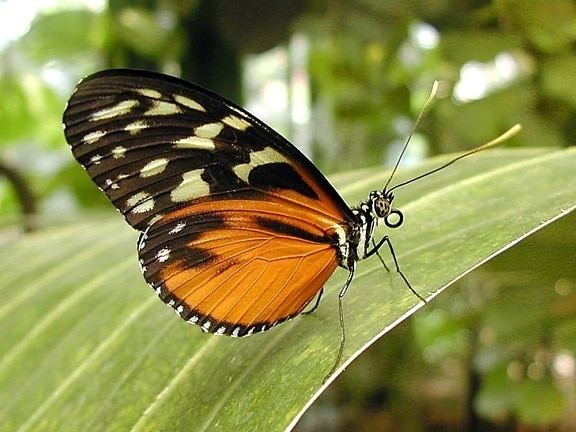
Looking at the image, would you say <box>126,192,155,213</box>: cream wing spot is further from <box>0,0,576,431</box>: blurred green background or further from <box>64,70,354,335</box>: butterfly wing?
<box>0,0,576,431</box>: blurred green background

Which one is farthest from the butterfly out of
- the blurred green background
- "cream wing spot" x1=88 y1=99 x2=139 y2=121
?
the blurred green background

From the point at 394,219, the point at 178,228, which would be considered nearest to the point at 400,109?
the point at 394,219

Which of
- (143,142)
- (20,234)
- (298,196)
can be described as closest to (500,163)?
(298,196)

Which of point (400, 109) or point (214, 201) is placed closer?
point (214, 201)

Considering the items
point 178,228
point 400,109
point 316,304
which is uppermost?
point 178,228

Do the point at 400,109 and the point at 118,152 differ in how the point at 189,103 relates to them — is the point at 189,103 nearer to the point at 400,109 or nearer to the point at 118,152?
the point at 118,152

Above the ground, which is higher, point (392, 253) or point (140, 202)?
point (140, 202)

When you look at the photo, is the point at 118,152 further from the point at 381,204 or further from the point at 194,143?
the point at 381,204
